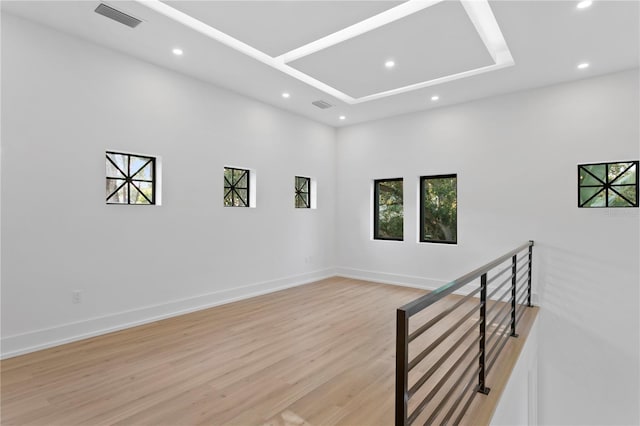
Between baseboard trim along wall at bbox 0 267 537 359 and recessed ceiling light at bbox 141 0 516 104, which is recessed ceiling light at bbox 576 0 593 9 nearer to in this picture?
recessed ceiling light at bbox 141 0 516 104

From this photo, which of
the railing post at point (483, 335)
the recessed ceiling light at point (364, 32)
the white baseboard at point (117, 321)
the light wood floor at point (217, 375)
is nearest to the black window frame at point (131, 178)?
the white baseboard at point (117, 321)

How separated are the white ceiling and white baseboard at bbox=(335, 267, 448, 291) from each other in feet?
10.3

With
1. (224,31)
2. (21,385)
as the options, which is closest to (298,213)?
(224,31)

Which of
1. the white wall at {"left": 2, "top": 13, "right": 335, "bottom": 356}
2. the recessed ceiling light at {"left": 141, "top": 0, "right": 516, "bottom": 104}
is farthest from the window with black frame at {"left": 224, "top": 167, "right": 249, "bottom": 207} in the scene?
the recessed ceiling light at {"left": 141, "top": 0, "right": 516, "bottom": 104}

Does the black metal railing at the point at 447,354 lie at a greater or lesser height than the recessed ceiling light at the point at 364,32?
lesser

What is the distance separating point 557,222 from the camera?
443cm

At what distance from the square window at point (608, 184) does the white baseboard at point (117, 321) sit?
4759mm

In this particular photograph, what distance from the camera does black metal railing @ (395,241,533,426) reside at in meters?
1.35

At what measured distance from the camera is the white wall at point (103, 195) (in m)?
3.03

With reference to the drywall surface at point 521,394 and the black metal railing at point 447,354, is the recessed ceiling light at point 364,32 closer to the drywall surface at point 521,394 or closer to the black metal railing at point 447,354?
the black metal railing at point 447,354

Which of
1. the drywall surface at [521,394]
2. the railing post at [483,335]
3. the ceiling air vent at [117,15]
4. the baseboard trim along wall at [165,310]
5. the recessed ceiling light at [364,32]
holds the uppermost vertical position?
the recessed ceiling light at [364,32]

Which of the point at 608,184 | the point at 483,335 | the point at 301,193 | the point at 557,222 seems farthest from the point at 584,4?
the point at 301,193

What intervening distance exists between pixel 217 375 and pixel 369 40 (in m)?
3.51

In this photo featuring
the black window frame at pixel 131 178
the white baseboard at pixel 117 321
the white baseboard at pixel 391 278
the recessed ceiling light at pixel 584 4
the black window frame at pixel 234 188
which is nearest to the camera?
the recessed ceiling light at pixel 584 4
